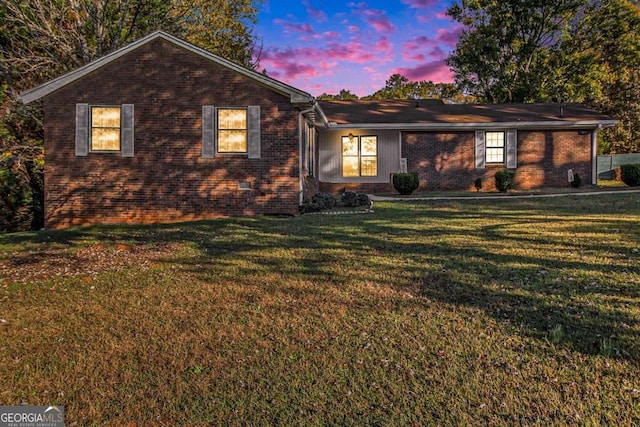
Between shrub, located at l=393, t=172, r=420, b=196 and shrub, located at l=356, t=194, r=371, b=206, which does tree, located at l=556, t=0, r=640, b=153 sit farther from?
shrub, located at l=356, t=194, r=371, b=206

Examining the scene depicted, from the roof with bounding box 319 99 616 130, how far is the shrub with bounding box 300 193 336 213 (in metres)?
5.62

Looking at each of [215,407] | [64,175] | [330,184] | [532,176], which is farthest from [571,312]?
[532,176]

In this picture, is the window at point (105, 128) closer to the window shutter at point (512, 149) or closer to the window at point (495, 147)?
the window at point (495, 147)

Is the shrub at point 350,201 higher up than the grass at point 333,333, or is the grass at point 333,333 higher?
the shrub at point 350,201

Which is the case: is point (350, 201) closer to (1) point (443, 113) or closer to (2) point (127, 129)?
(2) point (127, 129)

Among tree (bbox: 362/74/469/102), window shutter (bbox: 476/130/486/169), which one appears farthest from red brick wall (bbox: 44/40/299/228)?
tree (bbox: 362/74/469/102)

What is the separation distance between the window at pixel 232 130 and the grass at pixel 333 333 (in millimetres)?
5430

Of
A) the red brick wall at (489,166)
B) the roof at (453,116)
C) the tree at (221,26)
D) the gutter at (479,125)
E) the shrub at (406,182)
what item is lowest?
the shrub at (406,182)

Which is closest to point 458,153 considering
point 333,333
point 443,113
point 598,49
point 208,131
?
point 443,113

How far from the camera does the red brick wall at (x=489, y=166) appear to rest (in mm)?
19641

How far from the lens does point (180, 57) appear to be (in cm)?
1236

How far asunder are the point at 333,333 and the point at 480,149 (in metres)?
17.7

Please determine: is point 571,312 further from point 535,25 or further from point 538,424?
point 535,25

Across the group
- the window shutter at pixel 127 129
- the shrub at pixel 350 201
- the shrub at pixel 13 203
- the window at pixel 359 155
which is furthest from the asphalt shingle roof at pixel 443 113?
the shrub at pixel 13 203
